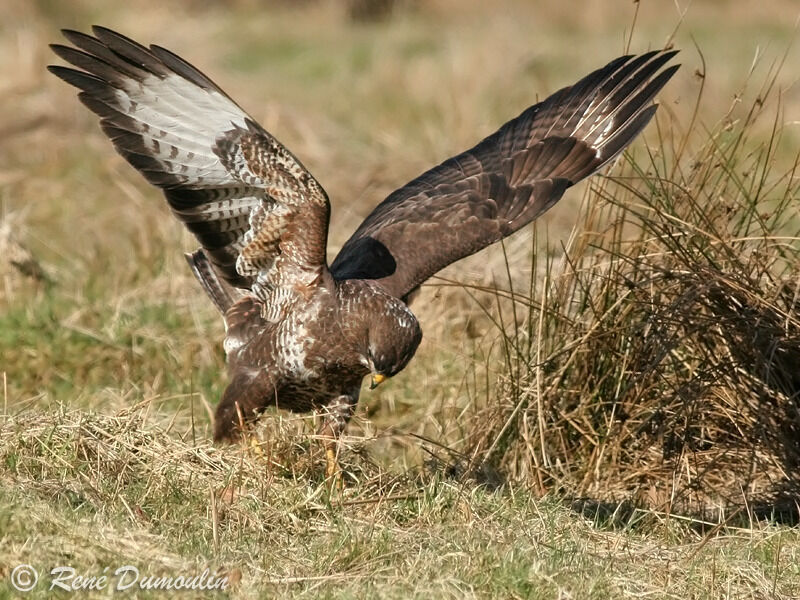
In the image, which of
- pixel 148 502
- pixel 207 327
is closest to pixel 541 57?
pixel 207 327

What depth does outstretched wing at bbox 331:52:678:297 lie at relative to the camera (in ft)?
20.8

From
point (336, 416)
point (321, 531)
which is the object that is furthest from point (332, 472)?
point (336, 416)

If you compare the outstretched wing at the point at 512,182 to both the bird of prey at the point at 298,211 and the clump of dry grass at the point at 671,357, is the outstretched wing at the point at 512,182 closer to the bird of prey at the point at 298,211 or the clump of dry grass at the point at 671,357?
the bird of prey at the point at 298,211

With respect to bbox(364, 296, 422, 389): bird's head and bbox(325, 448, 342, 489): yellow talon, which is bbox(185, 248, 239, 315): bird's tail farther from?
bbox(325, 448, 342, 489): yellow talon

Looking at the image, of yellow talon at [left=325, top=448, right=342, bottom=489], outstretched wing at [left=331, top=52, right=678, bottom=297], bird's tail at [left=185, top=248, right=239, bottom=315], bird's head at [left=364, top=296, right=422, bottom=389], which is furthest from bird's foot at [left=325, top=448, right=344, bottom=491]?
bird's tail at [left=185, top=248, right=239, bottom=315]

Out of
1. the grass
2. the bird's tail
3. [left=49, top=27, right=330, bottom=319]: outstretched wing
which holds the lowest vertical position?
the grass

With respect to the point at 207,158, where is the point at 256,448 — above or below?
below

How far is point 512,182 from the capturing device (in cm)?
675

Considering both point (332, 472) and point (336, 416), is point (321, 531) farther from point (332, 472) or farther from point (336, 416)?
point (336, 416)

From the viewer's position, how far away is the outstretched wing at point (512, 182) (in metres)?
6.35

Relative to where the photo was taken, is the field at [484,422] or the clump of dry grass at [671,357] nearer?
the field at [484,422]

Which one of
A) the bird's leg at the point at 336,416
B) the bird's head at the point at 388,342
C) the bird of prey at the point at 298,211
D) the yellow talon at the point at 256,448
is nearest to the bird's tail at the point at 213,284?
the bird of prey at the point at 298,211

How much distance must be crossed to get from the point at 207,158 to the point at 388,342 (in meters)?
1.10

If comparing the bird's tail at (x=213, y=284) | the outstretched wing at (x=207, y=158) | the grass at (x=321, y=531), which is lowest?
the grass at (x=321, y=531)
